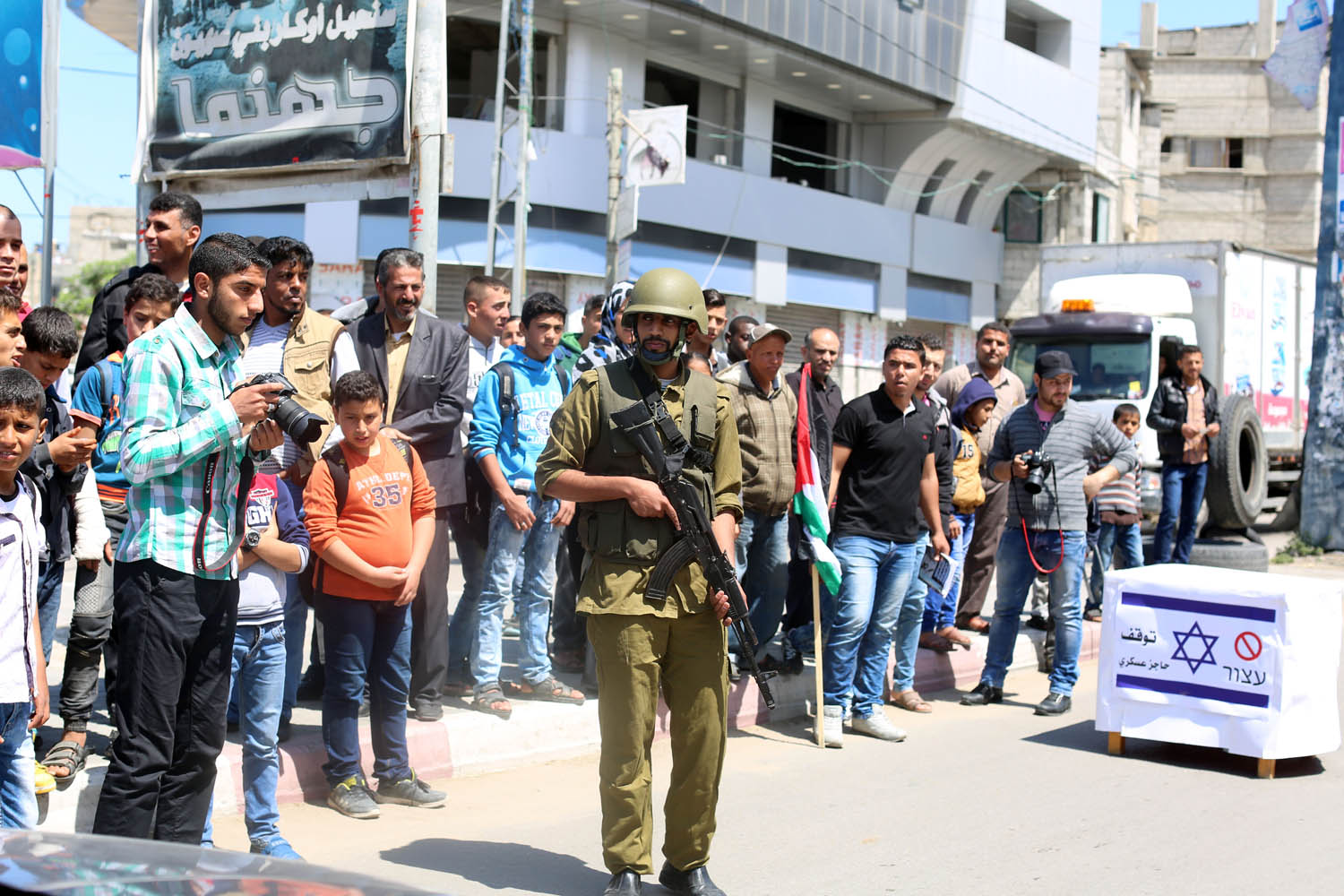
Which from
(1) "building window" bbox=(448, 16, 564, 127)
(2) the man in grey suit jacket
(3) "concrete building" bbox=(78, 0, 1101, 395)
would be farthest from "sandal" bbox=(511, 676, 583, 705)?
(1) "building window" bbox=(448, 16, 564, 127)

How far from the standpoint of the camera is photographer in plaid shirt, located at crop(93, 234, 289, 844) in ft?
12.8

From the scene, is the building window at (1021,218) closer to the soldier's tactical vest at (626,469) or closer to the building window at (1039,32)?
the building window at (1039,32)

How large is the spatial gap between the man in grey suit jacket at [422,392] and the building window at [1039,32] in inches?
1214

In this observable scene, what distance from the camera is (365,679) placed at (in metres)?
5.37

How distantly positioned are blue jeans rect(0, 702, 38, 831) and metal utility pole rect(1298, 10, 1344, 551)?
14396 millimetres

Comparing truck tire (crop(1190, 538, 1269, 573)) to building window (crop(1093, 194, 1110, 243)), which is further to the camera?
building window (crop(1093, 194, 1110, 243))

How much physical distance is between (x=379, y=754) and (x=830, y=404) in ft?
11.6

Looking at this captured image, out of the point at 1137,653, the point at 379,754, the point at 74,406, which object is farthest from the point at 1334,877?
the point at 74,406

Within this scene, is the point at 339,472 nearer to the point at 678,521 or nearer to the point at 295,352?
the point at 295,352

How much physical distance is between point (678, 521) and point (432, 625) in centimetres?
197

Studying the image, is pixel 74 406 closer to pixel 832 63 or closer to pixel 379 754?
pixel 379 754

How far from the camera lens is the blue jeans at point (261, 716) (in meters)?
4.62

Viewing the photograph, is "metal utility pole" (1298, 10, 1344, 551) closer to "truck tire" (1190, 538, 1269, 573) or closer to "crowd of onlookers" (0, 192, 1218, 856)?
"truck tire" (1190, 538, 1269, 573)

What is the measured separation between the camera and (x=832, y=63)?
90.0 ft
